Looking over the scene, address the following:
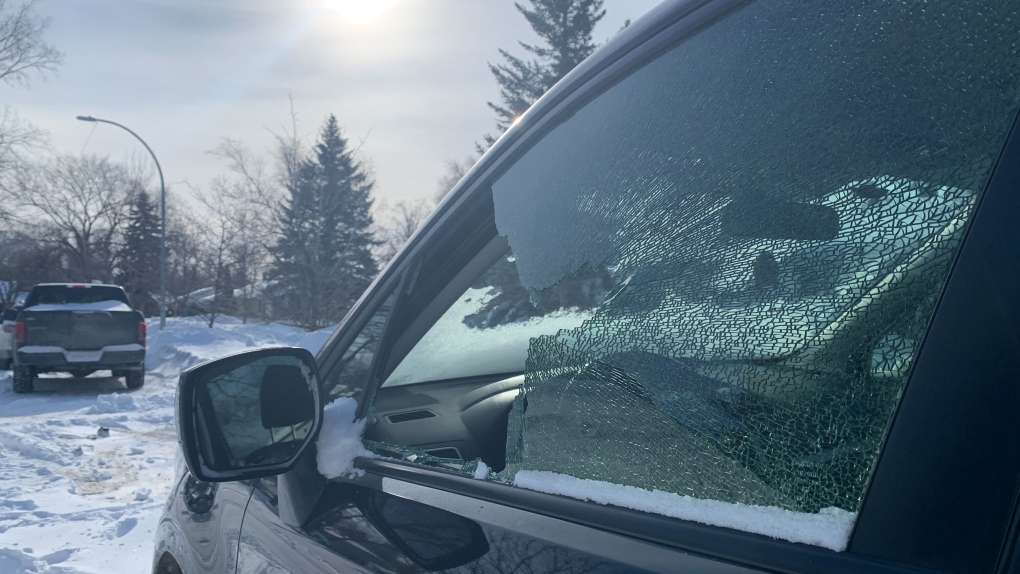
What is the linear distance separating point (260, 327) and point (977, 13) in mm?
27785

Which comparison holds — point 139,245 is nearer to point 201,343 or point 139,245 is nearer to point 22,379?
point 201,343

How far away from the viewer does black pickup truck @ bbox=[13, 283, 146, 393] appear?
1198cm

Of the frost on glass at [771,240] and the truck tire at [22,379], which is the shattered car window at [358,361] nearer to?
the frost on glass at [771,240]

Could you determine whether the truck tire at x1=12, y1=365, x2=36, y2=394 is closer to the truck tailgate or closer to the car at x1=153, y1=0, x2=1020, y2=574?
the truck tailgate

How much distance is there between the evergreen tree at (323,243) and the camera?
93.7 feet

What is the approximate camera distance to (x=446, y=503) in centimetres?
126

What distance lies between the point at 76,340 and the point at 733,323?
13.8m

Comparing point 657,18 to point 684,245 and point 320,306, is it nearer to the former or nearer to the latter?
point 684,245

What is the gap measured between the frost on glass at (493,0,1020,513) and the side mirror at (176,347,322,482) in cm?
60

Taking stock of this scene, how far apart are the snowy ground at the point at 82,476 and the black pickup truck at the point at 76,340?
1.28 ft

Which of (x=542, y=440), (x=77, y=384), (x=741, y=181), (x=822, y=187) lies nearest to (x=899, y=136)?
(x=822, y=187)

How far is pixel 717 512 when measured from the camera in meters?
0.88

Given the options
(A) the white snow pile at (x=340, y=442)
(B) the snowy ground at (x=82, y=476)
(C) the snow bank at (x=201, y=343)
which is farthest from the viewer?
(C) the snow bank at (x=201, y=343)

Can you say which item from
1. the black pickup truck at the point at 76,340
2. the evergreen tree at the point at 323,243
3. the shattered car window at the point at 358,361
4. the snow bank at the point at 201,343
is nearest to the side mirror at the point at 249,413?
the shattered car window at the point at 358,361
